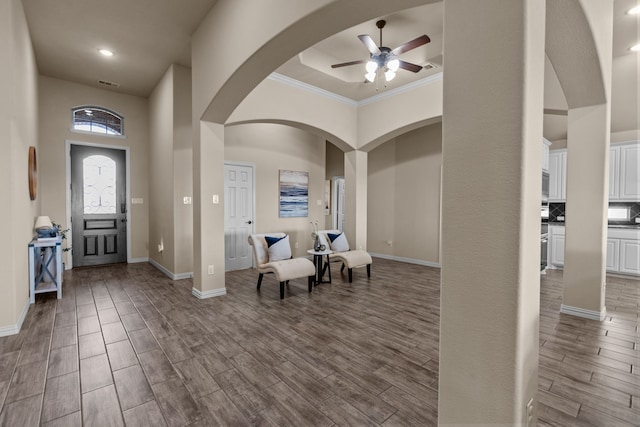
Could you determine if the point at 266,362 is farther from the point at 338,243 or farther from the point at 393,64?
the point at 393,64

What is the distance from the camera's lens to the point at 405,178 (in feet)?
22.4

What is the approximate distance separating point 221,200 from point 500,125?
12.2 ft

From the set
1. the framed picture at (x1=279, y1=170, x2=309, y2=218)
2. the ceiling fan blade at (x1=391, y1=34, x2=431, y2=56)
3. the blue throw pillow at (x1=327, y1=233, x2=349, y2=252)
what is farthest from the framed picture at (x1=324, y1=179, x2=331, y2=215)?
the ceiling fan blade at (x1=391, y1=34, x2=431, y2=56)

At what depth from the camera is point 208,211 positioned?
4.11 m

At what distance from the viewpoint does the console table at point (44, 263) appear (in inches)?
146

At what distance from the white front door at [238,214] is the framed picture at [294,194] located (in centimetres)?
76

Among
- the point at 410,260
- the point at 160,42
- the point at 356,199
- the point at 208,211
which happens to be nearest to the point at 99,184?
the point at 160,42

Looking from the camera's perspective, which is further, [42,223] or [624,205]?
[624,205]

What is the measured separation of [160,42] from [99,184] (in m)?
3.36

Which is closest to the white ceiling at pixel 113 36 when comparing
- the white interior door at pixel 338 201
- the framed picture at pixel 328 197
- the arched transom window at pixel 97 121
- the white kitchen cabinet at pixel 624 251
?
the arched transom window at pixel 97 121

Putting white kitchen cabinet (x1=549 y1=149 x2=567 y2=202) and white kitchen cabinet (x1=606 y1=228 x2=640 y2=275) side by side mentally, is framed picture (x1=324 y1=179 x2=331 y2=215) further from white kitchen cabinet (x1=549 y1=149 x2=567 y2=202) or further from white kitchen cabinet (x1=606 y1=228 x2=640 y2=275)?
white kitchen cabinet (x1=606 y1=228 x2=640 y2=275)

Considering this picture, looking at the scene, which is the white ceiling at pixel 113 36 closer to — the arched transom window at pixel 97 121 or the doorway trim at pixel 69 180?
the arched transom window at pixel 97 121

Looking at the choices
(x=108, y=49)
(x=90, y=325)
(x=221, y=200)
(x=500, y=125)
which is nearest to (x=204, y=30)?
(x=108, y=49)

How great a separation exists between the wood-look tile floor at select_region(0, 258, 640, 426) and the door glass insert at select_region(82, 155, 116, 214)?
7.82 ft
